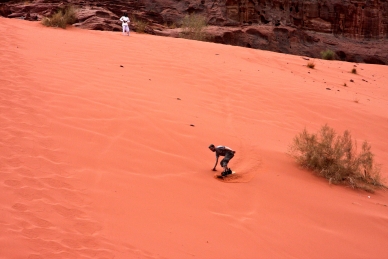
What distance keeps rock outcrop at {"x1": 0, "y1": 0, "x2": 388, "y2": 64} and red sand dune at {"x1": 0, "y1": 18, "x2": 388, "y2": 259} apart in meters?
10.2

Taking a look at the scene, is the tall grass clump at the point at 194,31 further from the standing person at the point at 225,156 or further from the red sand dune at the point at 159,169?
the standing person at the point at 225,156

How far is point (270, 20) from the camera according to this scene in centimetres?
2478

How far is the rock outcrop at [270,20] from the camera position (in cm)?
1878

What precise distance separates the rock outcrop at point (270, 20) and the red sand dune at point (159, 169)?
10.2 m

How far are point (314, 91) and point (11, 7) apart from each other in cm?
1589

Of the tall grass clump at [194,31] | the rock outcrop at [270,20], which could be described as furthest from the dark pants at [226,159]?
the tall grass clump at [194,31]

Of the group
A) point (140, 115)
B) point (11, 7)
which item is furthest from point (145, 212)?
point (11, 7)

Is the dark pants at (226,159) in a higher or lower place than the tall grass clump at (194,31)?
lower

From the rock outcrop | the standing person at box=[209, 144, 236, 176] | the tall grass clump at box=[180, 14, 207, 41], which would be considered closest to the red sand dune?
the standing person at box=[209, 144, 236, 176]

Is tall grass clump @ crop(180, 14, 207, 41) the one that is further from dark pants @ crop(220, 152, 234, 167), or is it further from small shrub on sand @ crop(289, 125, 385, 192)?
dark pants @ crop(220, 152, 234, 167)

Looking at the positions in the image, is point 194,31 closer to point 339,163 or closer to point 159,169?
point 339,163

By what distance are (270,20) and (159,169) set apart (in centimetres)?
2253

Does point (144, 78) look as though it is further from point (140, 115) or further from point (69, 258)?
point (69, 258)

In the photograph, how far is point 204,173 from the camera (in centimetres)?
405
